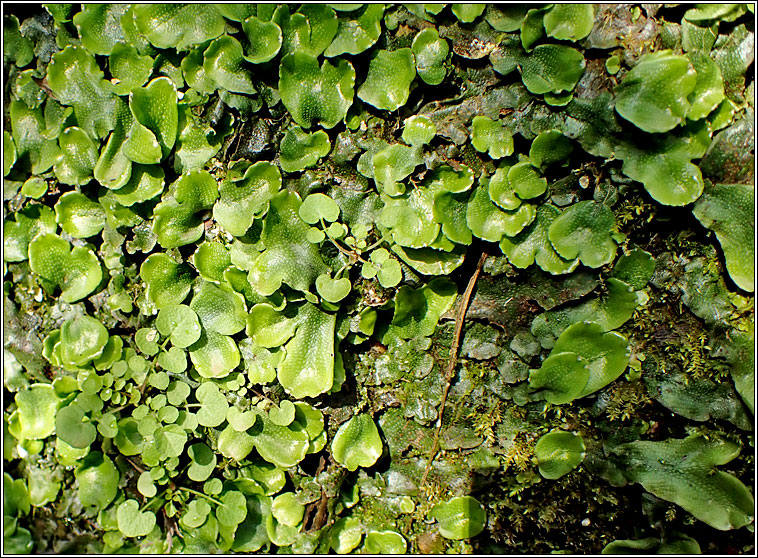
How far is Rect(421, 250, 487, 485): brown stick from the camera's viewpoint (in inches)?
61.6

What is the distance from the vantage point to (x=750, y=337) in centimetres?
141

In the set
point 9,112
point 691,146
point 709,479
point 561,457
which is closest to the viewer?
point 691,146

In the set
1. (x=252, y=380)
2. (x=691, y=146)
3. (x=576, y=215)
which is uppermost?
(x=691, y=146)

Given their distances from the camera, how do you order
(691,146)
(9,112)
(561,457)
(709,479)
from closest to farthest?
(691,146), (709,479), (561,457), (9,112)

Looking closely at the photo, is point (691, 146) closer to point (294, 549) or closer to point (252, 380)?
point (252, 380)

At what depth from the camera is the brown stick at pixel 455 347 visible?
1.57 metres

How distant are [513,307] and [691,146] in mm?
615

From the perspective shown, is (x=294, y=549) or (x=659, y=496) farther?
(x=294, y=549)

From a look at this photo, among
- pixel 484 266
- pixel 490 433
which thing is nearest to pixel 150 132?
pixel 484 266

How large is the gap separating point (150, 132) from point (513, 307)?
1179 millimetres

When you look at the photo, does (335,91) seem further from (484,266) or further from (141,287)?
(141,287)

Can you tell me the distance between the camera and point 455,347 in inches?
63.5

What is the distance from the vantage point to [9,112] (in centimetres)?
171

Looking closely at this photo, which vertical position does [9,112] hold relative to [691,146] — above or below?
below
